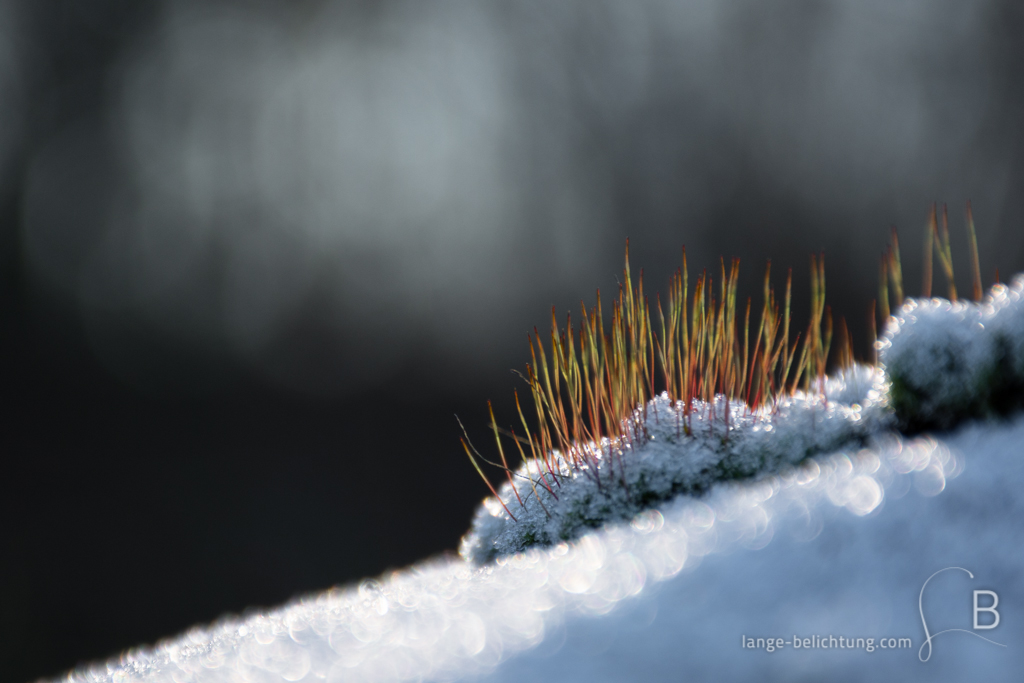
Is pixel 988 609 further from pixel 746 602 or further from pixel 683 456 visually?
pixel 683 456

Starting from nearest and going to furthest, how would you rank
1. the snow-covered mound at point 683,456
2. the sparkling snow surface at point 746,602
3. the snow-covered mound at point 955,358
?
the sparkling snow surface at point 746,602, the snow-covered mound at point 955,358, the snow-covered mound at point 683,456

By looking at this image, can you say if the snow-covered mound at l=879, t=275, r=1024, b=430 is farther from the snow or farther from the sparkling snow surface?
the sparkling snow surface

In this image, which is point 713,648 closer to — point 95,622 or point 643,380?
point 643,380

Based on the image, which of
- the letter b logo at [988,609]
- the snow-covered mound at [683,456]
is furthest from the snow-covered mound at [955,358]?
the letter b logo at [988,609]

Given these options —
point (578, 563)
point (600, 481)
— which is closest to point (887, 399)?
point (600, 481)

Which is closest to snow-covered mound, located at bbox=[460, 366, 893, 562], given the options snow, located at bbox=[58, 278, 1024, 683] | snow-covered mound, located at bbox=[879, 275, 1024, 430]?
snow-covered mound, located at bbox=[879, 275, 1024, 430]

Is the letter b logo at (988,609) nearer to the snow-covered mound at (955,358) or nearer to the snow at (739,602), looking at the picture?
the snow at (739,602)
